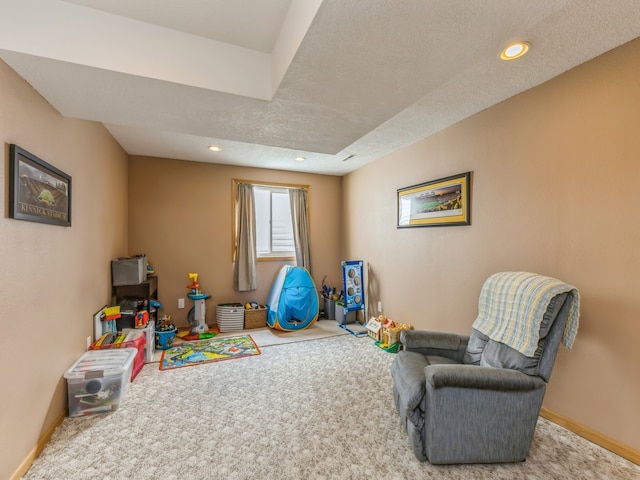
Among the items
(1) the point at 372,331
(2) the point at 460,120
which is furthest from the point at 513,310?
(1) the point at 372,331

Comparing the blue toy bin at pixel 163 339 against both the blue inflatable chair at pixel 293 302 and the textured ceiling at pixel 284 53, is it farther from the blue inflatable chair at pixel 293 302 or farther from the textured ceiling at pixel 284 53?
the textured ceiling at pixel 284 53

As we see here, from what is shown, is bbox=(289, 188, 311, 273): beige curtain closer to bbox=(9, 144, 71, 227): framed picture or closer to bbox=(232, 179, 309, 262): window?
bbox=(232, 179, 309, 262): window

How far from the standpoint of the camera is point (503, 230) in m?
2.51

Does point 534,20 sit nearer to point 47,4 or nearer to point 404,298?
point 47,4

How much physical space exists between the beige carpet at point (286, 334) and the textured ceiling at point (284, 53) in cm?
277

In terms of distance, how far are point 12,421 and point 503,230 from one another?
3.60 m

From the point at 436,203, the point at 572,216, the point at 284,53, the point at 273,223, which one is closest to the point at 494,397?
the point at 572,216

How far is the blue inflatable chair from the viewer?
434cm

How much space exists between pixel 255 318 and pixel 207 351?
105 cm

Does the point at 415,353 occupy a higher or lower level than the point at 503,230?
lower

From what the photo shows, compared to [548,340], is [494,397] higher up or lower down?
lower down

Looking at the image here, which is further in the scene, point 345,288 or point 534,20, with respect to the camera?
point 345,288

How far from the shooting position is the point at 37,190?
177 centimetres

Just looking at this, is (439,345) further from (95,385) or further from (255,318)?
(255,318)
